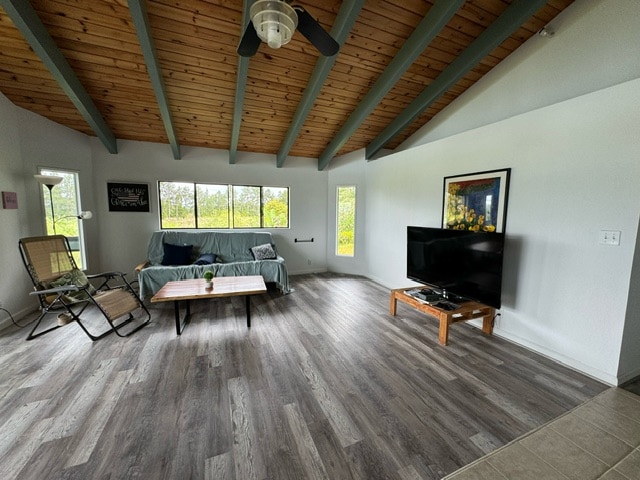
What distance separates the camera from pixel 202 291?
305cm

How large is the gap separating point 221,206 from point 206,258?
49.0 inches

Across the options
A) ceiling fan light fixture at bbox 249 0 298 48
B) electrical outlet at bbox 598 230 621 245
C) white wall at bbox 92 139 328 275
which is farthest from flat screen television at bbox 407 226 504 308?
white wall at bbox 92 139 328 275

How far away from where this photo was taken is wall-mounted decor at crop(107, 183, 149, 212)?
14.7 ft

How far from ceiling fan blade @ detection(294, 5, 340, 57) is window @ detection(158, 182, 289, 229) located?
12.7 ft

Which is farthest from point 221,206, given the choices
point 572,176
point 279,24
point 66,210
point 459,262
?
point 572,176

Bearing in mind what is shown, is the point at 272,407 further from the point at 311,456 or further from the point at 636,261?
the point at 636,261

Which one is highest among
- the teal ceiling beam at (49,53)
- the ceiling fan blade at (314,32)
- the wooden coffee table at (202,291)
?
the teal ceiling beam at (49,53)

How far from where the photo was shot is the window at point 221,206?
489cm

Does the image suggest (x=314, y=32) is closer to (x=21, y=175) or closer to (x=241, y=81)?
(x=241, y=81)

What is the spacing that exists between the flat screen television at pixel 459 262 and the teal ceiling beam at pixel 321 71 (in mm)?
2215

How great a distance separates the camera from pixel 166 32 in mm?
2646

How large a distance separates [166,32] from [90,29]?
703 millimetres

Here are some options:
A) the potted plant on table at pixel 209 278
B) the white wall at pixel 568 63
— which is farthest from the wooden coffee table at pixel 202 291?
the white wall at pixel 568 63

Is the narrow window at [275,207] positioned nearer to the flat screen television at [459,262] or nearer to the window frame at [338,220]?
the window frame at [338,220]
